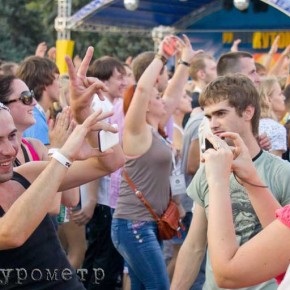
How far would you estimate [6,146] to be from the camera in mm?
3467

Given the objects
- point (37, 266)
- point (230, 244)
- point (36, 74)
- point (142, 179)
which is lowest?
point (142, 179)

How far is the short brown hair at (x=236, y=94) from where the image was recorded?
13.4 feet

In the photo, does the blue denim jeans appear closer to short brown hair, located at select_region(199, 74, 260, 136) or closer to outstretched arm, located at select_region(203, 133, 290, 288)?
short brown hair, located at select_region(199, 74, 260, 136)

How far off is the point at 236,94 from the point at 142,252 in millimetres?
1921

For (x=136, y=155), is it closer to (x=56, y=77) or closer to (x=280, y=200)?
(x=56, y=77)

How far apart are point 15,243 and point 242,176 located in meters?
0.90

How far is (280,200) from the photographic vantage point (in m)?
3.78

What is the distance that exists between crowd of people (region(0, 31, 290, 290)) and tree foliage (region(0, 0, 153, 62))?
18485 millimetres

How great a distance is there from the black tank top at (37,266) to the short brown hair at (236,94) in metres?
1.13

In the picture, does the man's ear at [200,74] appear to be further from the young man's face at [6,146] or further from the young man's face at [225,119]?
the young man's face at [6,146]

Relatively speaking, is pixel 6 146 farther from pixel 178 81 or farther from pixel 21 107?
pixel 178 81

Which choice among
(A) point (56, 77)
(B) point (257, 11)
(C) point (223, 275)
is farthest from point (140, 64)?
(B) point (257, 11)

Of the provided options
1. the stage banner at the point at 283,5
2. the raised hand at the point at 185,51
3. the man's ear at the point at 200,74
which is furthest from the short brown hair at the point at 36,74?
the stage banner at the point at 283,5

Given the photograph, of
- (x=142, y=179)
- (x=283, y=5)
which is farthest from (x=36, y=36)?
(x=142, y=179)
